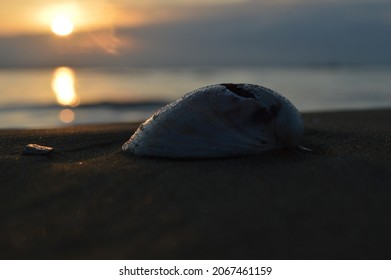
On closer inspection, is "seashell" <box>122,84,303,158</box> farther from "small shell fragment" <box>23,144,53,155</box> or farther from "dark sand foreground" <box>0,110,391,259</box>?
"small shell fragment" <box>23,144,53,155</box>

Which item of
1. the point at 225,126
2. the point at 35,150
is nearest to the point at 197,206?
the point at 225,126

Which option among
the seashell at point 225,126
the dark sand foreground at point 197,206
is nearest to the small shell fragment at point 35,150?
the dark sand foreground at point 197,206

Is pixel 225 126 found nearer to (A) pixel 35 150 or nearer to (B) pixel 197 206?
(B) pixel 197 206

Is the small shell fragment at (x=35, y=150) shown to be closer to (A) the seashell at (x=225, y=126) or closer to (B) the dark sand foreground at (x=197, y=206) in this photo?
(B) the dark sand foreground at (x=197, y=206)

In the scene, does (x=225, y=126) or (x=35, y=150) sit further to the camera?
(x=35, y=150)

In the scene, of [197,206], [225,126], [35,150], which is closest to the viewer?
[197,206]

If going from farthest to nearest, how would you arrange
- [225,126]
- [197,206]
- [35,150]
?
[35,150], [225,126], [197,206]
